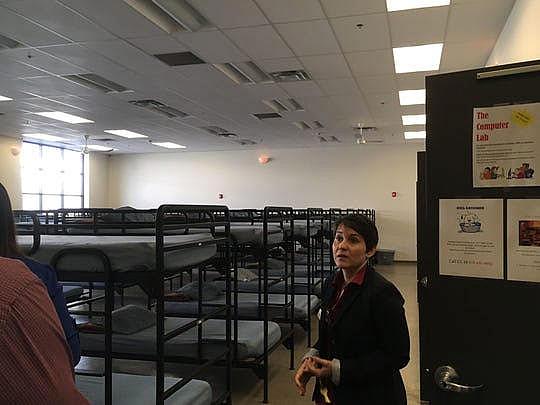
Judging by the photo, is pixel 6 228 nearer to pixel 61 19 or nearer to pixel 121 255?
pixel 121 255

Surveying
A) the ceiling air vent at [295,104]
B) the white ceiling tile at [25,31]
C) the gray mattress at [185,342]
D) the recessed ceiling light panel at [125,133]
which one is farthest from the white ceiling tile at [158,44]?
the recessed ceiling light panel at [125,133]

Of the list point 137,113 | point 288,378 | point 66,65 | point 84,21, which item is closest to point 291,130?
point 137,113

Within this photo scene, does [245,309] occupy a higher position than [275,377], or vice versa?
[245,309]

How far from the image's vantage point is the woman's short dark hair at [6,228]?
148cm

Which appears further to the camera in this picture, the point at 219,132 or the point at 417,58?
the point at 219,132

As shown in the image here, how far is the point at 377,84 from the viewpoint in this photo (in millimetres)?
Answer: 6875

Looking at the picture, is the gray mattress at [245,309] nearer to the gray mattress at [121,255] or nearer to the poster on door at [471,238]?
the gray mattress at [121,255]

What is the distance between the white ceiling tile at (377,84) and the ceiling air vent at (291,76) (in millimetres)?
806

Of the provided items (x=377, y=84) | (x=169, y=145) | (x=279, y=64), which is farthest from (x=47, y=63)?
(x=169, y=145)

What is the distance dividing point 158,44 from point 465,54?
146 inches

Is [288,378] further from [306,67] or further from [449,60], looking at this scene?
[449,60]

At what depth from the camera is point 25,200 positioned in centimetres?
1198

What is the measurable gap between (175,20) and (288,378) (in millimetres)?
3694

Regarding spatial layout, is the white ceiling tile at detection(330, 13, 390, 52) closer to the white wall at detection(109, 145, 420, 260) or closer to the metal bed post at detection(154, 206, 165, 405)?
the metal bed post at detection(154, 206, 165, 405)
